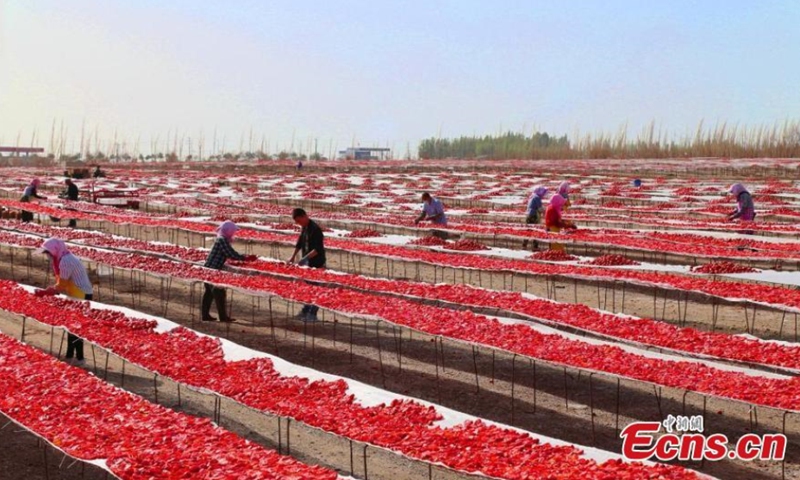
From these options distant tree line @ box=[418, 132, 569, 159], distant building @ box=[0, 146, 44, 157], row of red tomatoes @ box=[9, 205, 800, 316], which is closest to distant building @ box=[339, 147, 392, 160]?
distant tree line @ box=[418, 132, 569, 159]

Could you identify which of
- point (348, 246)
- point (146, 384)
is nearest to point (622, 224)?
point (348, 246)

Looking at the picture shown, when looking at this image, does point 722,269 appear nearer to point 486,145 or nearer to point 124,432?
point 124,432

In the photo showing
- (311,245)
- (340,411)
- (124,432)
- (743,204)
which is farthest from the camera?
(743,204)

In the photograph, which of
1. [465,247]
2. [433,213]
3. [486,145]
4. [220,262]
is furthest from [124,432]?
[486,145]

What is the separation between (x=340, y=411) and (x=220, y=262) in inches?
315

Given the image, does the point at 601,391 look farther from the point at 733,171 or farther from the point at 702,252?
the point at 733,171

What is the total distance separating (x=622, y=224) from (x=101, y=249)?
1556cm

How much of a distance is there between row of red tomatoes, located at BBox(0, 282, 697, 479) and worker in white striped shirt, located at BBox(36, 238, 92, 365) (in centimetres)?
41

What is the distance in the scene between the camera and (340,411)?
26.4 ft

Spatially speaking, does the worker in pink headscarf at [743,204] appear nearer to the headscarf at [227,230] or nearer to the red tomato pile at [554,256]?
the red tomato pile at [554,256]

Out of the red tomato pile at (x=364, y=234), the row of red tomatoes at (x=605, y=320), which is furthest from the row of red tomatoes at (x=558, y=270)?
the red tomato pile at (x=364, y=234)

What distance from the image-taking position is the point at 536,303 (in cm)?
1271

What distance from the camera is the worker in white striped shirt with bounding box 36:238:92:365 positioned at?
11594 mm

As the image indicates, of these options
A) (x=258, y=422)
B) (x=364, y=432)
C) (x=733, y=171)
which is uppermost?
(x=733, y=171)
